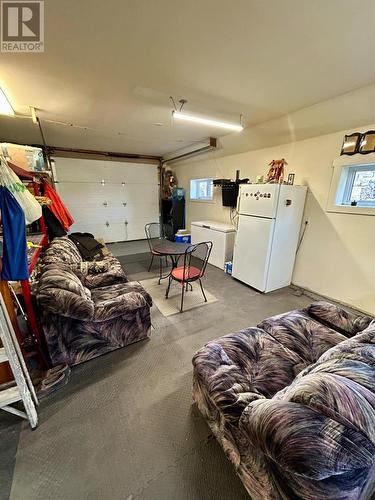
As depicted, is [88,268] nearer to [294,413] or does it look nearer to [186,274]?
[186,274]

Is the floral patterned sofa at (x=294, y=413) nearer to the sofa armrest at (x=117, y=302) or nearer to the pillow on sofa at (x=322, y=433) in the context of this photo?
the pillow on sofa at (x=322, y=433)

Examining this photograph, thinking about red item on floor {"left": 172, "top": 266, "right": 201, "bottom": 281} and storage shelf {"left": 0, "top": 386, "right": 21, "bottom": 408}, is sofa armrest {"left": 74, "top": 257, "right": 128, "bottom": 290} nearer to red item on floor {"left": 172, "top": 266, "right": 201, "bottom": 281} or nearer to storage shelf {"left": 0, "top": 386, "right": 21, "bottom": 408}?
red item on floor {"left": 172, "top": 266, "right": 201, "bottom": 281}

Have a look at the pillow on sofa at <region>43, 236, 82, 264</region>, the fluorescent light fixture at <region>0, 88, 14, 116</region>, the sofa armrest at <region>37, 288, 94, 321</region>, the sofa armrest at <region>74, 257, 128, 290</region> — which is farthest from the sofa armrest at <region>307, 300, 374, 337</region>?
the fluorescent light fixture at <region>0, 88, 14, 116</region>

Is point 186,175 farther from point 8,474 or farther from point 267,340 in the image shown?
point 8,474

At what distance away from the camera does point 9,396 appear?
4.35 feet

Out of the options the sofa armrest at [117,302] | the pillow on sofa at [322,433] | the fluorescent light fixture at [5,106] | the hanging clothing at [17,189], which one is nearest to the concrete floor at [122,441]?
the sofa armrest at [117,302]

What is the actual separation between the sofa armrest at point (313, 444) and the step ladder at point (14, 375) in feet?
4.94

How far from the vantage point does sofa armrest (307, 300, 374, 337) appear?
1.62 metres

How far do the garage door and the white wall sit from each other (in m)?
4.12

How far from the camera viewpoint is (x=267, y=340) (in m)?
1.61

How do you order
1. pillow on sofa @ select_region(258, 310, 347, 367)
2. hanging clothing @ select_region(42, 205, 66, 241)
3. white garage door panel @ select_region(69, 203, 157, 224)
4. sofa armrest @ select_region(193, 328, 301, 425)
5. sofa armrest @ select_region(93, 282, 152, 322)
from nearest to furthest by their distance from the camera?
sofa armrest @ select_region(193, 328, 301, 425), pillow on sofa @ select_region(258, 310, 347, 367), sofa armrest @ select_region(93, 282, 152, 322), hanging clothing @ select_region(42, 205, 66, 241), white garage door panel @ select_region(69, 203, 157, 224)

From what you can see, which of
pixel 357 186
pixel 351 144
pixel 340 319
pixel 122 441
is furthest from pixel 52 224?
Answer: pixel 357 186

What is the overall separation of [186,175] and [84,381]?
572 cm

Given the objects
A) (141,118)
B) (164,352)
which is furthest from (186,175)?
(164,352)
